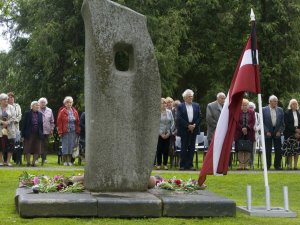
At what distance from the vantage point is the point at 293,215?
34.4 ft

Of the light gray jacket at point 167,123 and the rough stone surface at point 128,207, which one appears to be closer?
the rough stone surface at point 128,207

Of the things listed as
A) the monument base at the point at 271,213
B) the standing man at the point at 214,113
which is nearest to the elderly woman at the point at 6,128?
the standing man at the point at 214,113

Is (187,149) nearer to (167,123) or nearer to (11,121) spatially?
(167,123)

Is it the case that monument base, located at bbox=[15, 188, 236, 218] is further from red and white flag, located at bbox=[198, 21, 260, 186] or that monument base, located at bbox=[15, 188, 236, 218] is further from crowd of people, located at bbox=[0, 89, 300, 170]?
crowd of people, located at bbox=[0, 89, 300, 170]

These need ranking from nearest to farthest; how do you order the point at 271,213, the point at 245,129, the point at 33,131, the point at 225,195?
the point at 271,213 < the point at 225,195 < the point at 245,129 < the point at 33,131

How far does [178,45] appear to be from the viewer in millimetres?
37031

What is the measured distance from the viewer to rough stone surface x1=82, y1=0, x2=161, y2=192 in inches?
417

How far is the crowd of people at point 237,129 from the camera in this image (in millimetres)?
19203

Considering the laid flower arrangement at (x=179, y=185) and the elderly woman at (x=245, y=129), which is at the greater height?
the elderly woman at (x=245, y=129)

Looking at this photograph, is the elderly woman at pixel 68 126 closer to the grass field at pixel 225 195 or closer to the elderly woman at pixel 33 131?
the elderly woman at pixel 33 131

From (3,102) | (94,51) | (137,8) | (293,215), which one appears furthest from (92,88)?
(137,8)

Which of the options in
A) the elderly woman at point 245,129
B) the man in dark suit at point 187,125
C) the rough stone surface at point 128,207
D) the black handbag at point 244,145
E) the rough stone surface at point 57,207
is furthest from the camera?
the elderly woman at point 245,129

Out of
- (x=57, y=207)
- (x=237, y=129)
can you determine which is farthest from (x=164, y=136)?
(x=57, y=207)

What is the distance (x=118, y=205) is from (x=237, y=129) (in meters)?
10.7
